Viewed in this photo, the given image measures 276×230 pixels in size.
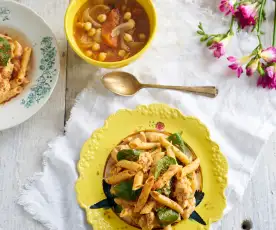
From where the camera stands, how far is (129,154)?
1.33 metres

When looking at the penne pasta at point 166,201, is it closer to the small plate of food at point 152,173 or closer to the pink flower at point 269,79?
the small plate of food at point 152,173

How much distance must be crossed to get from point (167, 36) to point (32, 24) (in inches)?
19.1

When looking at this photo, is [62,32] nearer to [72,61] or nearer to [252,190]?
[72,61]

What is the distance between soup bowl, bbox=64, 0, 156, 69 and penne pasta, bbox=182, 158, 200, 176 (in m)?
0.39

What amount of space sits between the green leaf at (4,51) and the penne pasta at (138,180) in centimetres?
60

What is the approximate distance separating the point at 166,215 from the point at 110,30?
64cm

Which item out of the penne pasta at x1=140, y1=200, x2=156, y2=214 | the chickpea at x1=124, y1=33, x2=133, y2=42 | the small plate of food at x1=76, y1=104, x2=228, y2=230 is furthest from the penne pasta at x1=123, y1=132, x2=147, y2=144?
the chickpea at x1=124, y1=33, x2=133, y2=42

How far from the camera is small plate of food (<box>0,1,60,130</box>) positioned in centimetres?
145

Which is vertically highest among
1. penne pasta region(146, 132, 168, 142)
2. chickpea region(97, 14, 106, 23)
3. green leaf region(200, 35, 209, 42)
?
chickpea region(97, 14, 106, 23)

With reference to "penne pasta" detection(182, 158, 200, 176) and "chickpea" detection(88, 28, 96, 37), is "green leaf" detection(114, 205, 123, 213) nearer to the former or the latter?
"penne pasta" detection(182, 158, 200, 176)

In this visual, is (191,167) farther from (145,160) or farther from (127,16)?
(127,16)

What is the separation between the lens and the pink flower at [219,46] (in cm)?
153

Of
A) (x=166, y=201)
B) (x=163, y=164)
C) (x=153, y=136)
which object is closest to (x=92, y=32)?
(x=153, y=136)

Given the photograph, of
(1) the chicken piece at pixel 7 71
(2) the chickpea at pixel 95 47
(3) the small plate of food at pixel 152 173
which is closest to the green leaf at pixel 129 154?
(3) the small plate of food at pixel 152 173
